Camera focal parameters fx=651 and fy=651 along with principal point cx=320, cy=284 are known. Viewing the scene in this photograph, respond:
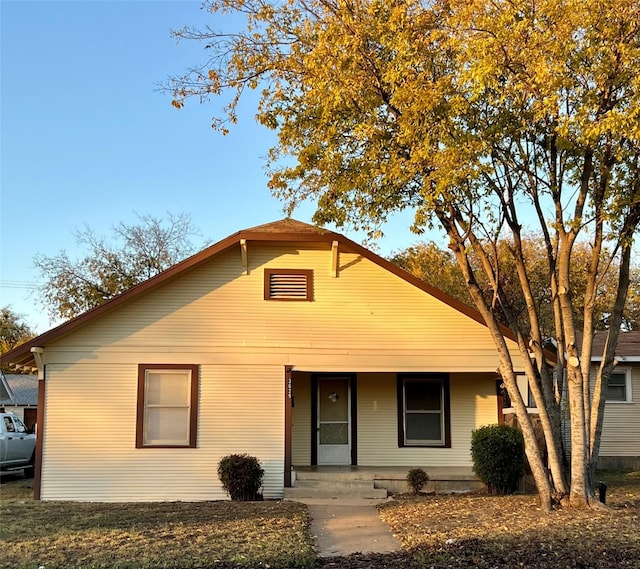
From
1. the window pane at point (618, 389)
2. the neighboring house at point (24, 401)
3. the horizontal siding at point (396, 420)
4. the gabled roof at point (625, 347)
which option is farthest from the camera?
the neighboring house at point (24, 401)

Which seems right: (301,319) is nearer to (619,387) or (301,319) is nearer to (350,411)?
(350,411)

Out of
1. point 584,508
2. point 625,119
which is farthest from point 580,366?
point 625,119

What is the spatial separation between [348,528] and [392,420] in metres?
4.95

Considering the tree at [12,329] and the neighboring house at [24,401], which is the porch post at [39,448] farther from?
the tree at [12,329]

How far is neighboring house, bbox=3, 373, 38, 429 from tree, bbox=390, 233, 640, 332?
16.0 meters

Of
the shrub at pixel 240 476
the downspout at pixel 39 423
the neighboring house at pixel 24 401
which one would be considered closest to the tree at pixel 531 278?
the shrub at pixel 240 476

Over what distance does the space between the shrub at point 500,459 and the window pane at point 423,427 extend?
5.20ft

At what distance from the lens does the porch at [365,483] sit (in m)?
11.9

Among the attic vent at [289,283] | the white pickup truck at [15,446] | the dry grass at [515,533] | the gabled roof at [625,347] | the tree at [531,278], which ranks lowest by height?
the dry grass at [515,533]

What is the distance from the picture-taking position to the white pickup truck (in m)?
15.8

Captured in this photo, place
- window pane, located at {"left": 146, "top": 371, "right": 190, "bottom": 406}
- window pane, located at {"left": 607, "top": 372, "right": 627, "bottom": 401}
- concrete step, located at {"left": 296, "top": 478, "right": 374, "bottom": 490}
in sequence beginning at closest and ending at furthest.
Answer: concrete step, located at {"left": 296, "top": 478, "right": 374, "bottom": 490}, window pane, located at {"left": 146, "top": 371, "right": 190, "bottom": 406}, window pane, located at {"left": 607, "top": 372, "right": 627, "bottom": 401}

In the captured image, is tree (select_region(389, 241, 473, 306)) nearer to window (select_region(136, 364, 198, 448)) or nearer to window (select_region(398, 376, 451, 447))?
window (select_region(398, 376, 451, 447))

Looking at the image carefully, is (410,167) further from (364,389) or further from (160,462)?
(160,462)

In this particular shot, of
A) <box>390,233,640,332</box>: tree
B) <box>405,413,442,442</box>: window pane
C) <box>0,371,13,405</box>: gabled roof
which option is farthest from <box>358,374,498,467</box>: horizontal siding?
<box>0,371,13,405</box>: gabled roof
